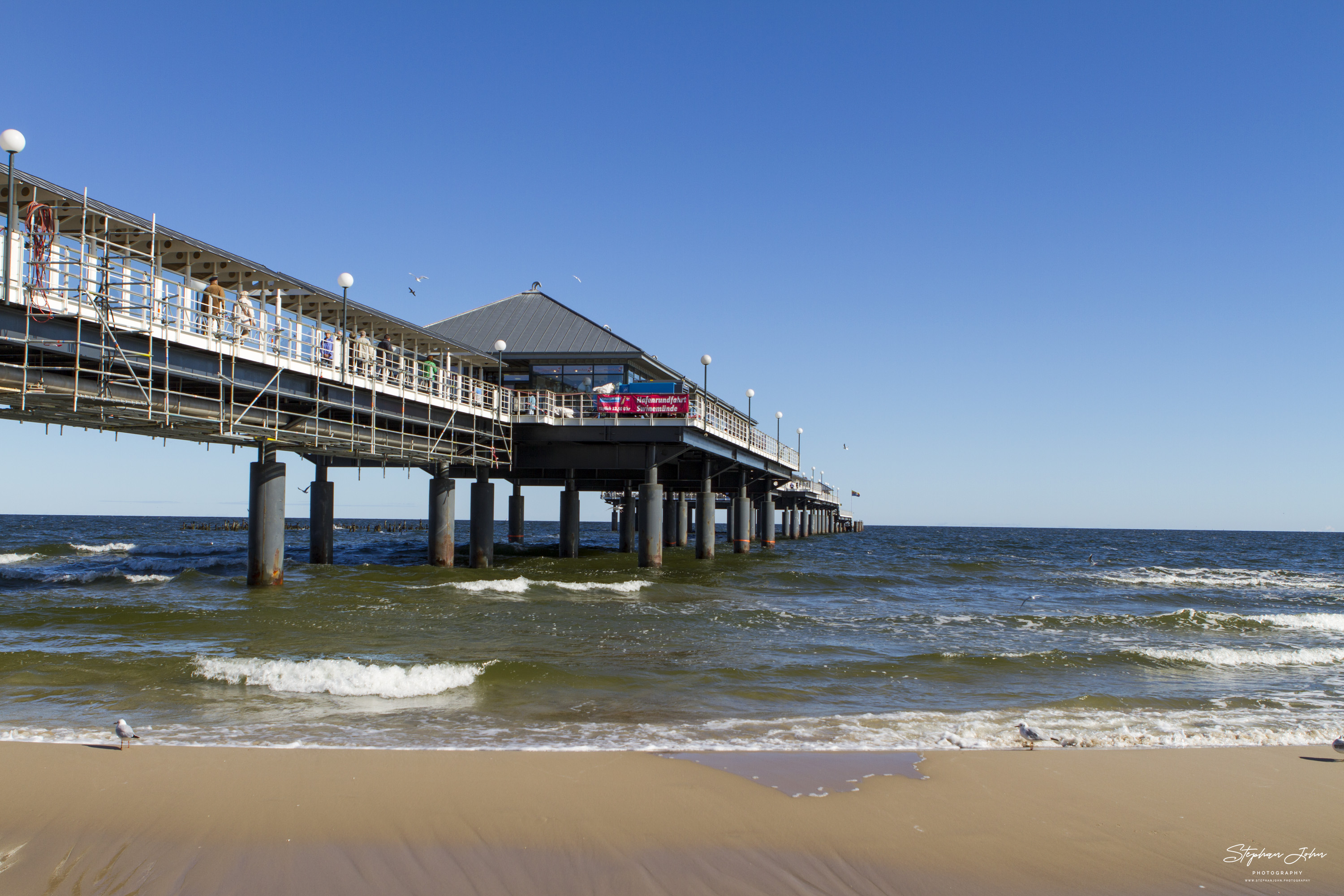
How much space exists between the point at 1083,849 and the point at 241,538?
76.4 meters

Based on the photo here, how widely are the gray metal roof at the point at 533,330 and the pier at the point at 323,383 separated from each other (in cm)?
11

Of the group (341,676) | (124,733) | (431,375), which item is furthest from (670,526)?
(124,733)

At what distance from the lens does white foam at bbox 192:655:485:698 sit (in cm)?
1080

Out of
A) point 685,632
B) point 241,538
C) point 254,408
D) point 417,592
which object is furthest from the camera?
point 241,538

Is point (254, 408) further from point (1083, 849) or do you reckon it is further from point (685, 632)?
point (1083, 849)

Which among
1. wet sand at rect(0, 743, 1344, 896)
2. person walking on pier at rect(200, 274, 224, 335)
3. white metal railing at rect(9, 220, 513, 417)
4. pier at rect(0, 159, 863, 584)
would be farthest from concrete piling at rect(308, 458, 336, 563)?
wet sand at rect(0, 743, 1344, 896)

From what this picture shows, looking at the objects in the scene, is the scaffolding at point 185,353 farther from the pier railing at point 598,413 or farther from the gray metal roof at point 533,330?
the gray metal roof at point 533,330

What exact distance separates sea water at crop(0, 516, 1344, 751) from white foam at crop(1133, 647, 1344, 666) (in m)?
0.07

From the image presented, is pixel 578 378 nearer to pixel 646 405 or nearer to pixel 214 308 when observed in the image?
pixel 646 405

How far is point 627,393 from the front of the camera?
30906mm

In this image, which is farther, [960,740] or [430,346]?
[430,346]

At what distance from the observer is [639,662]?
1301cm

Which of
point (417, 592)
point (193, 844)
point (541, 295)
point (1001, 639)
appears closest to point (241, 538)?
point (541, 295)

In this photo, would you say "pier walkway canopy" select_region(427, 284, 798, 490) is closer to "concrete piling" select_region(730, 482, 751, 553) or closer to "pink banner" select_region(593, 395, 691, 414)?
"pink banner" select_region(593, 395, 691, 414)
